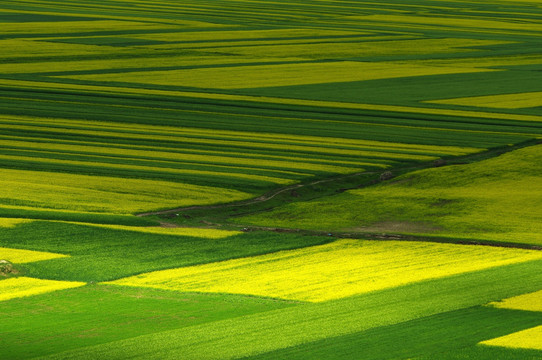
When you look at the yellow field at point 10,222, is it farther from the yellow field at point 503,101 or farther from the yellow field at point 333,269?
the yellow field at point 503,101

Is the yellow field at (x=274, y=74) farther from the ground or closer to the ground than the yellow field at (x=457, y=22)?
closer to the ground

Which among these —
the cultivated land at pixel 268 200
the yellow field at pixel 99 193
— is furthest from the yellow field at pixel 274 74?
the yellow field at pixel 99 193

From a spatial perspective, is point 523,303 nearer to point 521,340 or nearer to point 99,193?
point 521,340

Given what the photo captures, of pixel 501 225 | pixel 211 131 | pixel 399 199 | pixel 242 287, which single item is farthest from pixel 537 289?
pixel 211 131

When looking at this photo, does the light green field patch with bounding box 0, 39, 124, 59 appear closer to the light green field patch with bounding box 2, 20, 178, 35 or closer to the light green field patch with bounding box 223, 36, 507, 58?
the light green field patch with bounding box 2, 20, 178, 35

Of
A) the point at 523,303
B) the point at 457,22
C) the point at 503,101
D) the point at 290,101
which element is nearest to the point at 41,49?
the point at 290,101

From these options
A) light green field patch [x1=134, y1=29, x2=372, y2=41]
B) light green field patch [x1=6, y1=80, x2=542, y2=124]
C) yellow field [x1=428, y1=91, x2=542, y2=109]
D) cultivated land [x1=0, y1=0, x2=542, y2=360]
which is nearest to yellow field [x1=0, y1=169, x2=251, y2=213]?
cultivated land [x1=0, y1=0, x2=542, y2=360]
